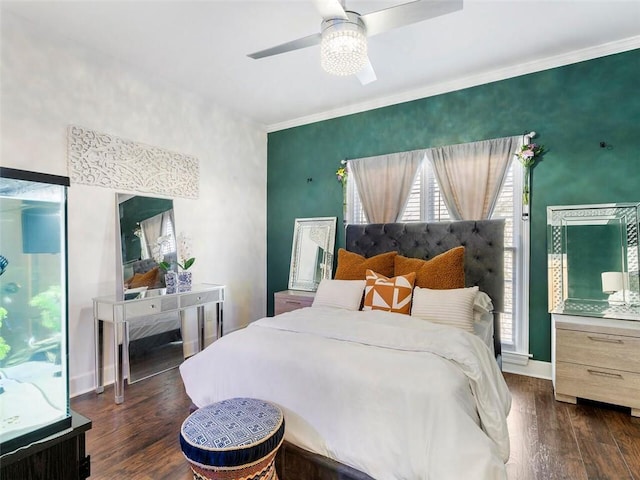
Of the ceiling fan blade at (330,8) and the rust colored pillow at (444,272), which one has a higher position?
the ceiling fan blade at (330,8)

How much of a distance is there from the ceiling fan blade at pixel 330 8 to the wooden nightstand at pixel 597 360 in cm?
275

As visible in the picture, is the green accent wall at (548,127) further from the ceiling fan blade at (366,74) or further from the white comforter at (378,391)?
the white comforter at (378,391)

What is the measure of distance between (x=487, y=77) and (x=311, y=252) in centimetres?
274

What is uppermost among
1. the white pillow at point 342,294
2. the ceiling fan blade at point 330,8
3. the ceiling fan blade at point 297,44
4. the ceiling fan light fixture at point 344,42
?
the ceiling fan blade at point 330,8

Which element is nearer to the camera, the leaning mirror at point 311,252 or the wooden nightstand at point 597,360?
the wooden nightstand at point 597,360

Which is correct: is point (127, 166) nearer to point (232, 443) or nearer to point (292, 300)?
point (292, 300)

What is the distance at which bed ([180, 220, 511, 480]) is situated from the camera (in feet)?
4.80

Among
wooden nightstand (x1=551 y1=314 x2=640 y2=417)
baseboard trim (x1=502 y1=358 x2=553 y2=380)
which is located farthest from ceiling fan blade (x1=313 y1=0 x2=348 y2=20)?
baseboard trim (x1=502 y1=358 x2=553 y2=380)

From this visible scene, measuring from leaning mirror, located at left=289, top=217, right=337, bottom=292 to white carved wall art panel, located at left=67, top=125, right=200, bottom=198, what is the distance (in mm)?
1435

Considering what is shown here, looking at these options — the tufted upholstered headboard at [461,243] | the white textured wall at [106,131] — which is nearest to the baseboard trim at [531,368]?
the tufted upholstered headboard at [461,243]

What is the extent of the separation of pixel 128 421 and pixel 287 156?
3572 millimetres

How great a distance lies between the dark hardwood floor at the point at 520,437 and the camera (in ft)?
6.27

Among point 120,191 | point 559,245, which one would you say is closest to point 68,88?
point 120,191

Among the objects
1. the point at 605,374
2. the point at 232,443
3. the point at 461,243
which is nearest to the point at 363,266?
the point at 461,243
